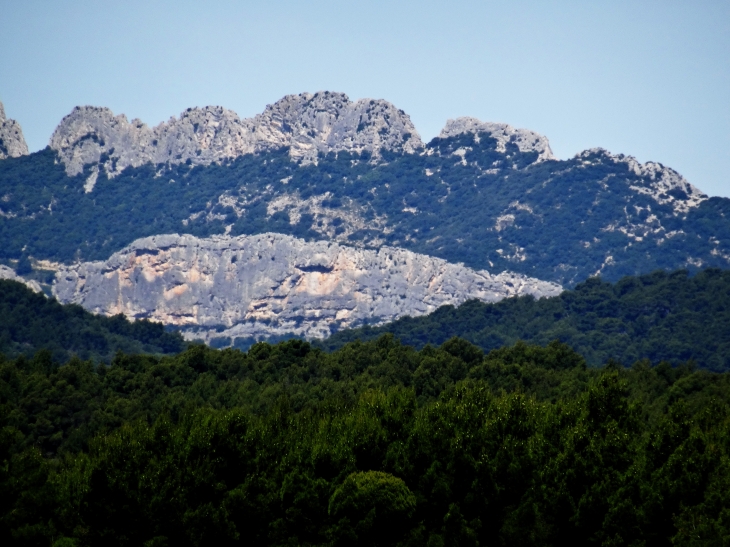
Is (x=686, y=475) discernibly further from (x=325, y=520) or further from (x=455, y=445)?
(x=325, y=520)

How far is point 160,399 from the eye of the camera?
77875mm

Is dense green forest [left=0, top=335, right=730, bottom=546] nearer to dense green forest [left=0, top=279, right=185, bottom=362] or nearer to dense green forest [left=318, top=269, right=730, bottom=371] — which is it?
dense green forest [left=0, top=279, right=185, bottom=362]

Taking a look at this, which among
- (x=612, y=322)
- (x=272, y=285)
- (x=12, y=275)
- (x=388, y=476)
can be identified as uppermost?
(x=612, y=322)

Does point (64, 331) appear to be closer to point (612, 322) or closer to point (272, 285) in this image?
point (612, 322)

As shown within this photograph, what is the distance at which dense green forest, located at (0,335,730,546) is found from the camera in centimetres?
5300

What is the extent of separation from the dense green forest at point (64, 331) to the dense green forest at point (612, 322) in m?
18.3

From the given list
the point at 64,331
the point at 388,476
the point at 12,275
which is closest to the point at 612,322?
the point at 64,331

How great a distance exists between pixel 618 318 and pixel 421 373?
66.0 m

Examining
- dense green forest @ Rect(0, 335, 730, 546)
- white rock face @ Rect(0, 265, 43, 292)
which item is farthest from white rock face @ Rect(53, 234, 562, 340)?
dense green forest @ Rect(0, 335, 730, 546)

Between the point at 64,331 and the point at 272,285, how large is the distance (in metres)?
→ 55.9

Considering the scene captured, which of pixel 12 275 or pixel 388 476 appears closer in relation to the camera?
pixel 388 476

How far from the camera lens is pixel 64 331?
419 ft

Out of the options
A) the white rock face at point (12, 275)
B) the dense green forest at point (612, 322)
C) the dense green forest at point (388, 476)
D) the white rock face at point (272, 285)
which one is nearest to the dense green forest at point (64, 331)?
the dense green forest at point (612, 322)

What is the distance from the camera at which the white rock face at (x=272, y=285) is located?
180 m
